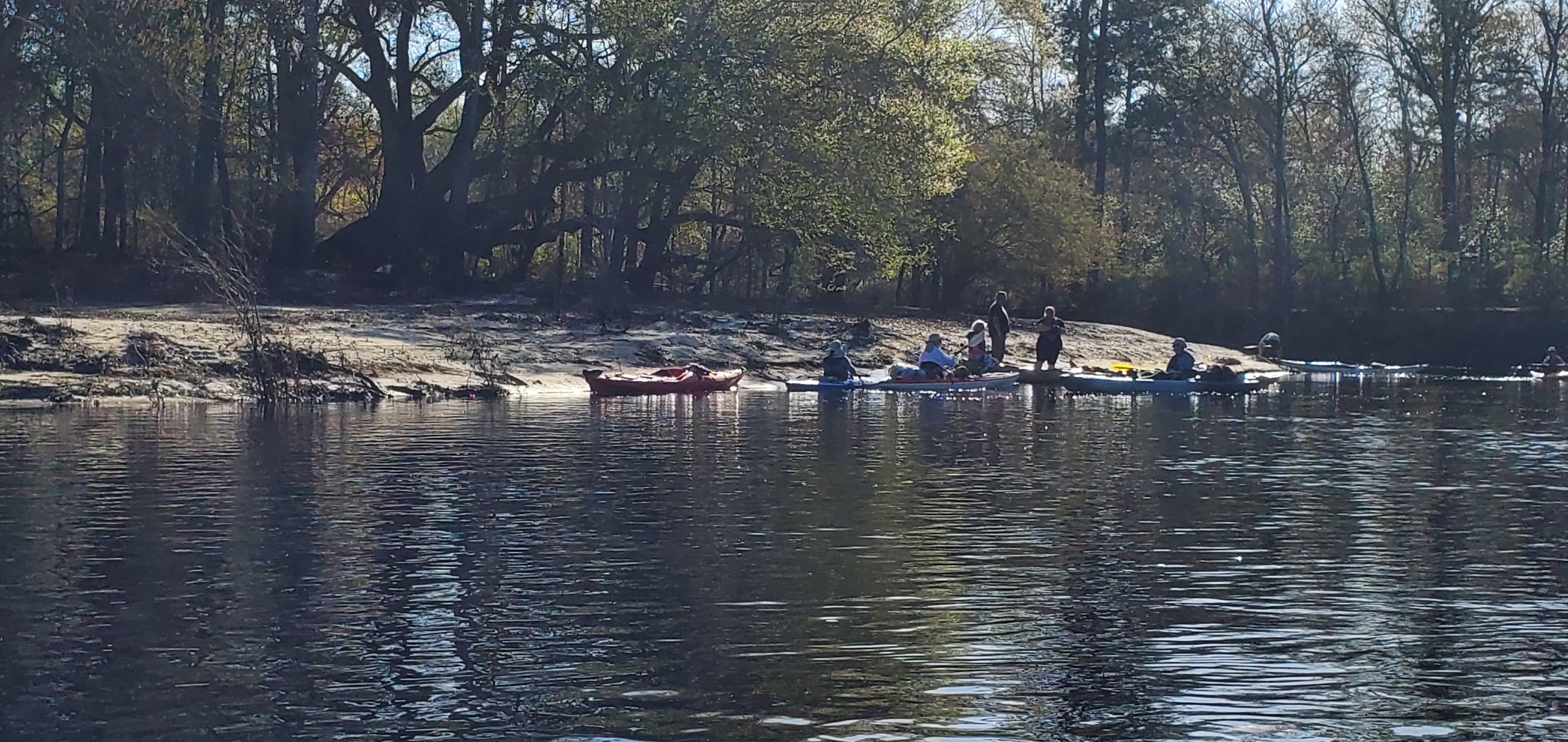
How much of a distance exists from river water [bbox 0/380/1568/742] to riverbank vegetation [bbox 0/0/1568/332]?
19072 mm

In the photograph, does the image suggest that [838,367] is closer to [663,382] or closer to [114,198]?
[663,382]

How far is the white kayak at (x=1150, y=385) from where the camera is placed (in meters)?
38.1

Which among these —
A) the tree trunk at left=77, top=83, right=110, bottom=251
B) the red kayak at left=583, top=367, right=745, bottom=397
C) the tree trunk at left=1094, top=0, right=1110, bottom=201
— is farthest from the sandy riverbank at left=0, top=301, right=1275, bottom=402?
the tree trunk at left=1094, top=0, right=1110, bottom=201

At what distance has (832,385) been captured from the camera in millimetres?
35844

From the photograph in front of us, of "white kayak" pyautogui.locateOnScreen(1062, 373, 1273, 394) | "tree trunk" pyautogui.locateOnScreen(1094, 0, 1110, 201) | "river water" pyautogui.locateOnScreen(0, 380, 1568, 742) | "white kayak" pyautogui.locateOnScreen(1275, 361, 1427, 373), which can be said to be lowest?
"river water" pyautogui.locateOnScreen(0, 380, 1568, 742)

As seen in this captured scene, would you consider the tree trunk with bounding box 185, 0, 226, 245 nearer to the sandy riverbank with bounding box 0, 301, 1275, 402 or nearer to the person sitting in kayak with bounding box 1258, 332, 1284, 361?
the sandy riverbank with bounding box 0, 301, 1275, 402

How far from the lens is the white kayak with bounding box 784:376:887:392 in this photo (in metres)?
35.9

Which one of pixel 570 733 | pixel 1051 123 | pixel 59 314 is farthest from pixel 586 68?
pixel 570 733

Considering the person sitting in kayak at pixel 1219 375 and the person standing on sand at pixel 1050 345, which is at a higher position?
the person standing on sand at pixel 1050 345

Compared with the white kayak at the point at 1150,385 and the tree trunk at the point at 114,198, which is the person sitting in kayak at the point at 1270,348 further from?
the tree trunk at the point at 114,198

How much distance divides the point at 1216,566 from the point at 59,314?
2571 cm

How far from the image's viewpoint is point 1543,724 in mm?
9164

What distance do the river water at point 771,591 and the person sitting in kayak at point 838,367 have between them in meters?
12.3

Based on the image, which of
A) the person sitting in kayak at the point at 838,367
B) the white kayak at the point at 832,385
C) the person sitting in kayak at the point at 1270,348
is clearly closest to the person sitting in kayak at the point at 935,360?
the white kayak at the point at 832,385
